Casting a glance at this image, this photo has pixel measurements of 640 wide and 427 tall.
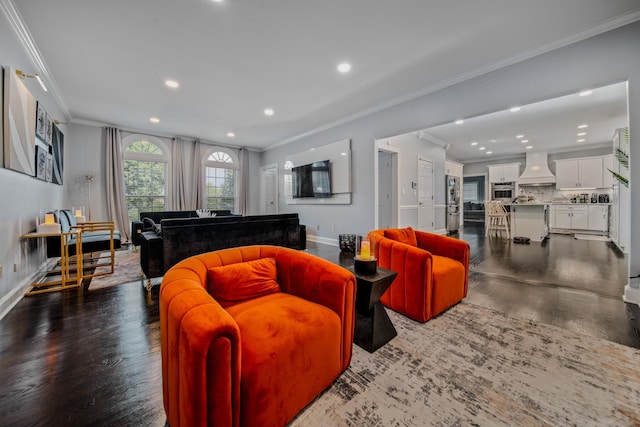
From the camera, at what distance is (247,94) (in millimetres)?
4043

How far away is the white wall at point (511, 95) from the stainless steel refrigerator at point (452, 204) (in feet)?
13.3

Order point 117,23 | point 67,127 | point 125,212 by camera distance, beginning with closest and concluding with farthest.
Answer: point 117,23, point 67,127, point 125,212

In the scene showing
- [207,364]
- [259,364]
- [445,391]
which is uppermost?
[207,364]

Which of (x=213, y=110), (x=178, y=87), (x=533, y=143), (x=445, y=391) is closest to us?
(x=445, y=391)

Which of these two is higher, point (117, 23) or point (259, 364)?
point (117, 23)

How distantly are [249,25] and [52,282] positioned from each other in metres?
3.61

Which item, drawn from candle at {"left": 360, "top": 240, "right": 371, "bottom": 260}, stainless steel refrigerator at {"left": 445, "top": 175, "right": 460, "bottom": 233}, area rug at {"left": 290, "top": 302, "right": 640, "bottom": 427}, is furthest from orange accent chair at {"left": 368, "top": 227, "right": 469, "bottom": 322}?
stainless steel refrigerator at {"left": 445, "top": 175, "right": 460, "bottom": 233}

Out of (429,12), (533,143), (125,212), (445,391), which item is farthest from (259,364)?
(533,143)

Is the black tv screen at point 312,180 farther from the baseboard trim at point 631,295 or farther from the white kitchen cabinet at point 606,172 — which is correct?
the white kitchen cabinet at point 606,172

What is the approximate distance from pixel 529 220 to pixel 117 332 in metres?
7.83

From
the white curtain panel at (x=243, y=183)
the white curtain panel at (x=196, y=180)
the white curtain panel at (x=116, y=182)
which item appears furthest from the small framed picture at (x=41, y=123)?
the white curtain panel at (x=243, y=183)

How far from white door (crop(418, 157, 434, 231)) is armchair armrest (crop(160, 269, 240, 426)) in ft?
19.6

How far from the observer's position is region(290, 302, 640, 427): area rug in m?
1.18

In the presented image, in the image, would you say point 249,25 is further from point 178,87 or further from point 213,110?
point 213,110
